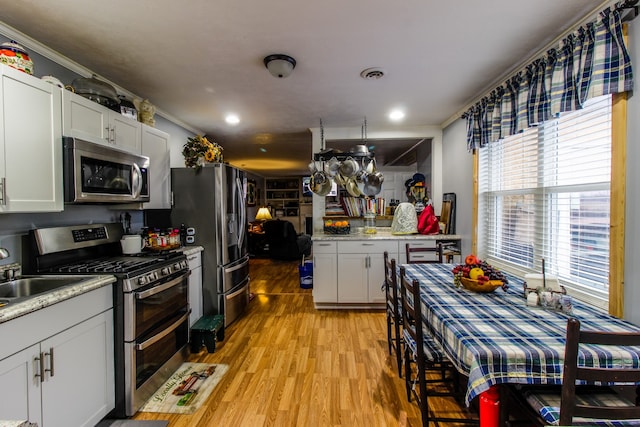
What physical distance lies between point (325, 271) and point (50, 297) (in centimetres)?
266

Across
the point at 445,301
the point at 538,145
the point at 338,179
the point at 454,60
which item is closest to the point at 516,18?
the point at 454,60

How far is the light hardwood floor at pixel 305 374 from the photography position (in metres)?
1.86

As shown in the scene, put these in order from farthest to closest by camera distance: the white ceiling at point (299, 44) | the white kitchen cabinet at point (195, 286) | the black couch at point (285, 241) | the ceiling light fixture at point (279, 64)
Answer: the black couch at point (285, 241)
the white kitchen cabinet at point (195, 286)
the ceiling light fixture at point (279, 64)
the white ceiling at point (299, 44)

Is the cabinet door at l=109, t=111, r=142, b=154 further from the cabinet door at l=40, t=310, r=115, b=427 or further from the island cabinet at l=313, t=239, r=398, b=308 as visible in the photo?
the island cabinet at l=313, t=239, r=398, b=308

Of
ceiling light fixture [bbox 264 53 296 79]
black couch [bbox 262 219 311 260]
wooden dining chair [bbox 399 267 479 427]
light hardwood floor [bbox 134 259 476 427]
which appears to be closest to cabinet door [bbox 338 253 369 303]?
light hardwood floor [bbox 134 259 476 427]

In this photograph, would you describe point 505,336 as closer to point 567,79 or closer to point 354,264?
point 567,79

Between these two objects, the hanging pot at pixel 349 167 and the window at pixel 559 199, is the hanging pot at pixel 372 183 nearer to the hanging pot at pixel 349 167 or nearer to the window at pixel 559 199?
the hanging pot at pixel 349 167

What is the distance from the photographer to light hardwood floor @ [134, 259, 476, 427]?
1856mm

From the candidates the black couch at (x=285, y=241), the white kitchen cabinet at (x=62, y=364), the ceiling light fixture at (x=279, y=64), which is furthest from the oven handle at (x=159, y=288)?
the black couch at (x=285, y=241)

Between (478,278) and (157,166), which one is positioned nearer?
(478,278)

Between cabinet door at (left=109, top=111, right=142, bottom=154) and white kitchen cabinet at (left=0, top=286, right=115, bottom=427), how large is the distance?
1155mm

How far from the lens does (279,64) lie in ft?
6.88

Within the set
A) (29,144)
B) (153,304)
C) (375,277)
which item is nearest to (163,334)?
(153,304)

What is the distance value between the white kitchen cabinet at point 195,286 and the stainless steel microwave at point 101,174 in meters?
0.71
